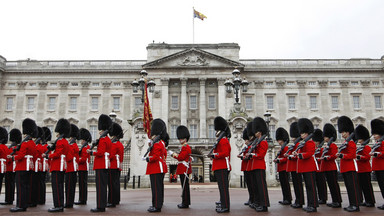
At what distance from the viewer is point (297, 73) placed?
156 feet

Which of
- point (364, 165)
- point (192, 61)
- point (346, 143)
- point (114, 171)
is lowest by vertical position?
point (114, 171)

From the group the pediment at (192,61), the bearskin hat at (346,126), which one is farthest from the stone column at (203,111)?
the bearskin hat at (346,126)

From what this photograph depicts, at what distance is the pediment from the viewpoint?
4662 cm

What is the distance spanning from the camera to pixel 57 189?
8.36 meters

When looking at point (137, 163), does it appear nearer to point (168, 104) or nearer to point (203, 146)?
point (203, 146)

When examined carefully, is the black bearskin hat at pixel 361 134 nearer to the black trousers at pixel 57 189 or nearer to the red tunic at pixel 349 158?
the red tunic at pixel 349 158

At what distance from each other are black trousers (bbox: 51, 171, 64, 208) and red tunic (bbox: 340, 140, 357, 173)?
287 inches

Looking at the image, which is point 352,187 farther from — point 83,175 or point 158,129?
point 83,175

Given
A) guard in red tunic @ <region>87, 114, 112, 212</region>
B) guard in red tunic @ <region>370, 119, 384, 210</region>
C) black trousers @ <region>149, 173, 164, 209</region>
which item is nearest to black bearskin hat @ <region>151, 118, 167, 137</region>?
black trousers @ <region>149, 173, 164, 209</region>

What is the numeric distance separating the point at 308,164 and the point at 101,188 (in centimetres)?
523

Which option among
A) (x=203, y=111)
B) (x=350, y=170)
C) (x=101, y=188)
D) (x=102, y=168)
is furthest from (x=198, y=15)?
(x=101, y=188)

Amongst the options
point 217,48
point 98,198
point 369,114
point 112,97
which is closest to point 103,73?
point 112,97

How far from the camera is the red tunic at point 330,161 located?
30.7 feet

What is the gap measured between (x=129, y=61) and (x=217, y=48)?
42.7 ft
